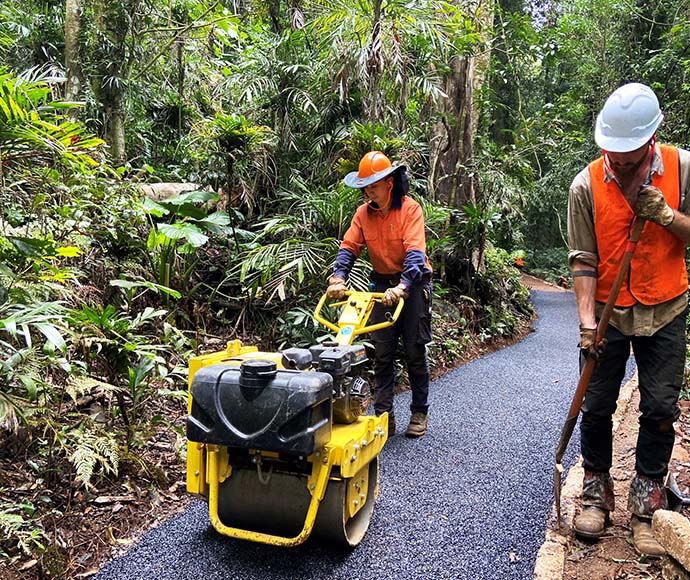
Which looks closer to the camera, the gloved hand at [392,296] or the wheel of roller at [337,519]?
the wheel of roller at [337,519]

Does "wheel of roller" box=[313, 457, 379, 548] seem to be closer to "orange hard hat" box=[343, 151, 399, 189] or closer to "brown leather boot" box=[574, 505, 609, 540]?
"brown leather boot" box=[574, 505, 609, 540]

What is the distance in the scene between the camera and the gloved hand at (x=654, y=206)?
209 centimetres

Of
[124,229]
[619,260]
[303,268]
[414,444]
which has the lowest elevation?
[414,444]

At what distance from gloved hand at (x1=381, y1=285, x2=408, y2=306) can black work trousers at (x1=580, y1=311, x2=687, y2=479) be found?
1061 mm

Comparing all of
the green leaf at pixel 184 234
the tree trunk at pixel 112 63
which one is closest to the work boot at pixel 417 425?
the green leaf at pixel 184 234

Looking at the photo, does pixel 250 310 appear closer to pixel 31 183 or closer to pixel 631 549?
pixel 31 183

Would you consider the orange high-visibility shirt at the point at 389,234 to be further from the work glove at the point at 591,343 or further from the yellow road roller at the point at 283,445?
the work glove at the point at 591,343

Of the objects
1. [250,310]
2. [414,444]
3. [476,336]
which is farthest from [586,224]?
[476,336]

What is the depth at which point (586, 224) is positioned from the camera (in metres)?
2.42

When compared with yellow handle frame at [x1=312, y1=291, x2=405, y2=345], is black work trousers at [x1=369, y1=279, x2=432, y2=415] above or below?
below

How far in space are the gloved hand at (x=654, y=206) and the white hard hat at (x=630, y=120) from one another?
0.58 feet

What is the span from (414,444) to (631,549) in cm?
154

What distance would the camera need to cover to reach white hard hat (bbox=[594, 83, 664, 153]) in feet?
6.91

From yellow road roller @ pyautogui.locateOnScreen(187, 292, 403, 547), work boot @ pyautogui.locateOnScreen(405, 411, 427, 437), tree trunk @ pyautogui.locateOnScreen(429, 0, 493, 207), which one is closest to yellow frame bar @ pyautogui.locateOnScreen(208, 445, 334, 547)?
yellow road roller @ pyautogui.locateOnScreen(187, 292, 403, 547)
